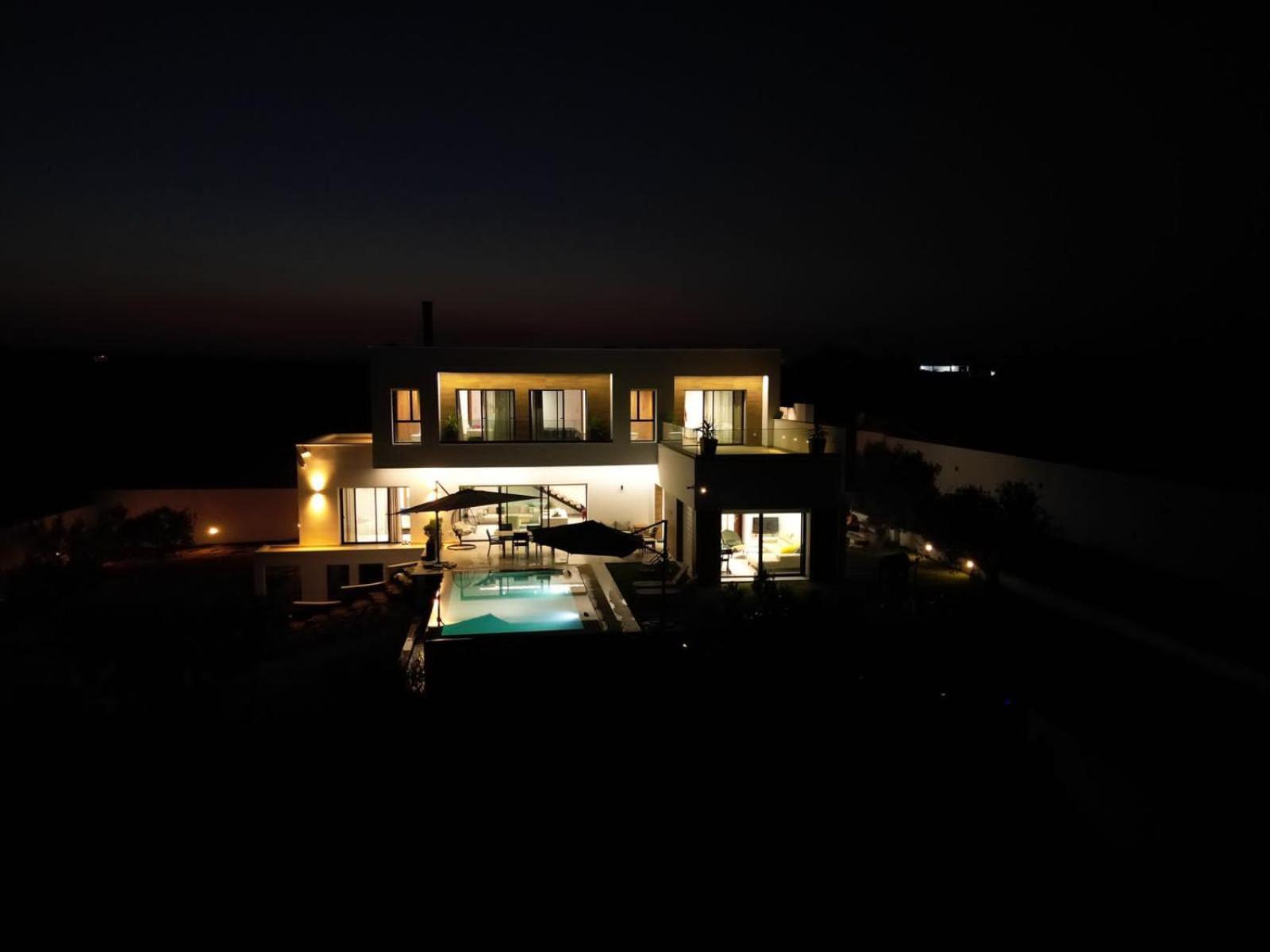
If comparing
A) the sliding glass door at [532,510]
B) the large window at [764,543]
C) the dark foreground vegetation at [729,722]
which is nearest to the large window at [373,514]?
the sliding glass door at [532,510]

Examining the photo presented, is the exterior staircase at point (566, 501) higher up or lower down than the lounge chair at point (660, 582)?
higher up

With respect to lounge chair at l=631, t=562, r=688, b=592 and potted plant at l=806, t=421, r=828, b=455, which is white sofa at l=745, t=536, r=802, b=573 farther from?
potted plant at l=806, t=421, r=828, b=455

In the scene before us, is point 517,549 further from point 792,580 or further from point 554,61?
point 554,61

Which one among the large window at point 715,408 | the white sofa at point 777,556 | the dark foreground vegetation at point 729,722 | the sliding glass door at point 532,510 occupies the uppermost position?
the large window at point 715,408

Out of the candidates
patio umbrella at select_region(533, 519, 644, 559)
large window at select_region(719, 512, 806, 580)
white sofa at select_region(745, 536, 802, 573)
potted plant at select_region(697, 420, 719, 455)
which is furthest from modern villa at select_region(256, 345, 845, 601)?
patio umbrella at select_region(533, 519, 644, 559)

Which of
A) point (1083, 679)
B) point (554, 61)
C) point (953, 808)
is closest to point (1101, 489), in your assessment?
point (1083, 679)

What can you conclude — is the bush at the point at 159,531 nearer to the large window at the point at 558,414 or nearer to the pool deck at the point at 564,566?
the pool deck at the point at 564,566

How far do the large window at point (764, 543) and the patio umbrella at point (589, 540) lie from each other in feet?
11.0

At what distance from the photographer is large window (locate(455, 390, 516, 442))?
2020cm

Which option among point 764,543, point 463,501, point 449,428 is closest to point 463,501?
point 463,501

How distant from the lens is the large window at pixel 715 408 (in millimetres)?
21281

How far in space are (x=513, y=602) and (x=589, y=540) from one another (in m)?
2.07

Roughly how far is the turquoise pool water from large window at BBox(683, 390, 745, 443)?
6515mm

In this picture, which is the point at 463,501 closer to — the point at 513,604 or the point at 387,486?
the point at 513,604
